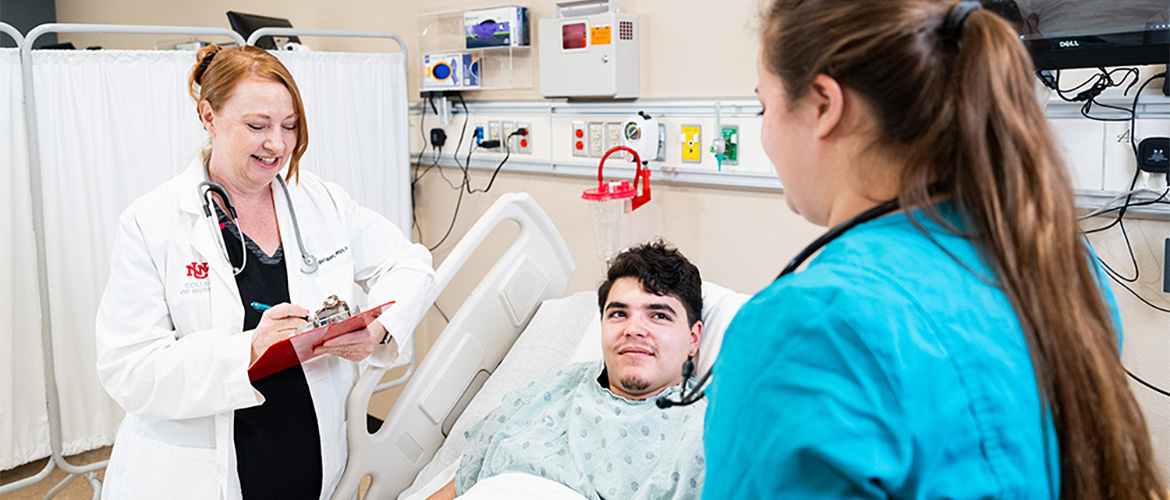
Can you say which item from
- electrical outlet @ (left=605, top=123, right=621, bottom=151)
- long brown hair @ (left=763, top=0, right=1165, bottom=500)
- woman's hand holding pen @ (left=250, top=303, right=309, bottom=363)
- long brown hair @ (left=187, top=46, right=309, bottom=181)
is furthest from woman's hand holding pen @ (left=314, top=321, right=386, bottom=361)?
long brown hair @ (left=763, top=0, right=1165, bottom=500)

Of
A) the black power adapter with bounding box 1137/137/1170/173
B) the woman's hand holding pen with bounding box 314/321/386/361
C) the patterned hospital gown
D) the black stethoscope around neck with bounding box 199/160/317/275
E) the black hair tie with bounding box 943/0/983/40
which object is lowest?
the patterned hospital gown

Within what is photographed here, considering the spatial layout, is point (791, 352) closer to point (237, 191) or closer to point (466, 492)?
point (466, 492)

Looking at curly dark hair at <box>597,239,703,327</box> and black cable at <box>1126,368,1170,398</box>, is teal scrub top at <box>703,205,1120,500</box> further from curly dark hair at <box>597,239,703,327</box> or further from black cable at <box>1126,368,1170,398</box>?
black cable at <box>1126,368,1170,398</box>

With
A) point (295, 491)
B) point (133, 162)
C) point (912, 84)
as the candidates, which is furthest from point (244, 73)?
point (912, 84)

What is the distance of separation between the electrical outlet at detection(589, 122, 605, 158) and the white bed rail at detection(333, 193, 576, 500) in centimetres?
56

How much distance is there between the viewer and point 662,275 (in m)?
2.18

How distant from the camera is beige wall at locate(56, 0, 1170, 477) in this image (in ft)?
6.84

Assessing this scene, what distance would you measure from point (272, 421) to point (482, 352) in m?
0.65

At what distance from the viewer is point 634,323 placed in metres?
2.11

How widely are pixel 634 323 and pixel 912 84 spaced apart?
4.63 ft

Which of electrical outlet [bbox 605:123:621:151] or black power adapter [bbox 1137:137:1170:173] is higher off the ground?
electrical outlet [bbox 605:123:621:151]

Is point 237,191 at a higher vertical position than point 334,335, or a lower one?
higher

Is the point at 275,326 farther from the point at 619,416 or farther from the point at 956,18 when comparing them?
the point at 956,18

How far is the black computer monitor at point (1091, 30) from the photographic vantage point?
6.03 ft
